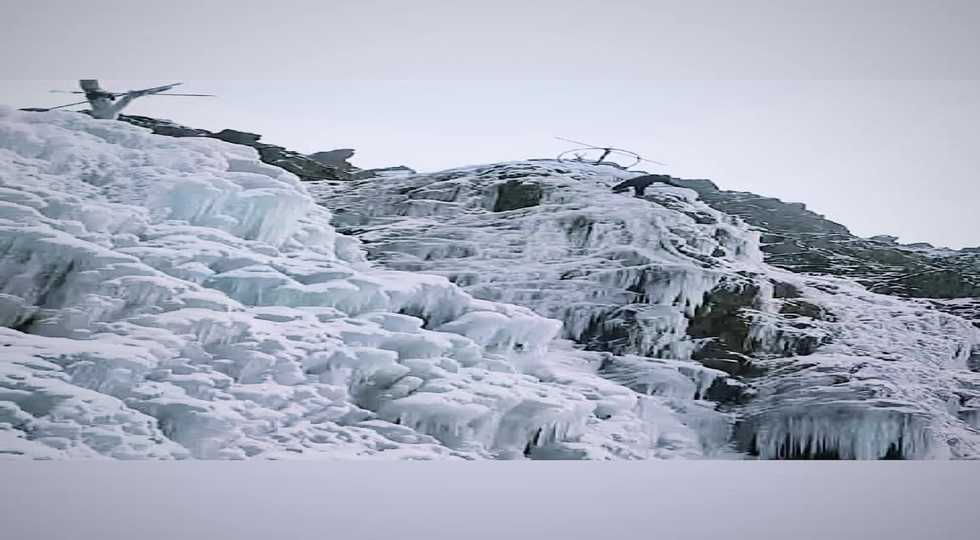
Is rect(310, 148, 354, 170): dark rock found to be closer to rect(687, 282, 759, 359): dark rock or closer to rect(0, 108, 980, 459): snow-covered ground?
rect(0, 108, 980, 459): snow-covered ground

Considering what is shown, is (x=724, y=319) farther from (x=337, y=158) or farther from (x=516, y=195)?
(x=337, y=158)

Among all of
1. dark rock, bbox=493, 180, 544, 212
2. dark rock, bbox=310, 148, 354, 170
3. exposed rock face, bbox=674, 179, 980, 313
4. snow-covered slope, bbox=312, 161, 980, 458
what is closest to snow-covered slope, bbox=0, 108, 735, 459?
snow-covered slope, bbox=312, 161, 980, 458

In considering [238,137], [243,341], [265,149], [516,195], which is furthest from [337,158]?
[243,341]

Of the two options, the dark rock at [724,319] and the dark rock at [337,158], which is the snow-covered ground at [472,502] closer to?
the dark rock at [724,319]

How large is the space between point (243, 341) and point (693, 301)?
9.57 ft

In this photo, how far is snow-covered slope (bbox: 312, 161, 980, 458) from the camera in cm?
602

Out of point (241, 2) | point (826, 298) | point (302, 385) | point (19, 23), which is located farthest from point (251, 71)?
point (826, 298)

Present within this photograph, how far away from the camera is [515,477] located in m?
4.75

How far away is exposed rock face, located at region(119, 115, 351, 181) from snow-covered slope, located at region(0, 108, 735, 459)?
95 mm

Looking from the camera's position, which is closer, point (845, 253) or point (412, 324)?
point (412, 324)

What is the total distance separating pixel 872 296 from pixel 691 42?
7.26 feet

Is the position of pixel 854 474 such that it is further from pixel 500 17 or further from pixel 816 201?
pixel 500 17

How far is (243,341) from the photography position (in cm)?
528

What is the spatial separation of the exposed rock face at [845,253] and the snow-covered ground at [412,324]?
0.13 metres
